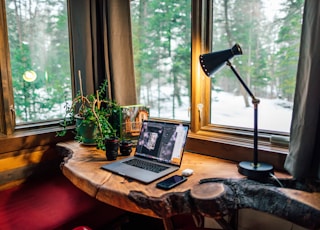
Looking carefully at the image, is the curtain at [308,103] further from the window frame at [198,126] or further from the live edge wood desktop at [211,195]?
the window frame at [198,126]

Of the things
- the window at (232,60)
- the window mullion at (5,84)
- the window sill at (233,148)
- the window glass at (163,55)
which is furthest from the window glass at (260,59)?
the window mullion at (5,84)

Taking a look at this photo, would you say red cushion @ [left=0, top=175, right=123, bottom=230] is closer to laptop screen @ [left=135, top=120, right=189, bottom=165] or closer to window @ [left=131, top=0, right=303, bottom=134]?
laptop screen @ [left=135, top=120, right=189, bottom=165]

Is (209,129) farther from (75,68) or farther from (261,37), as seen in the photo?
(75,68)

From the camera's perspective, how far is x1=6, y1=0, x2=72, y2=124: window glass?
6.56 feet

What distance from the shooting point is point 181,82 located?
206 centimetres

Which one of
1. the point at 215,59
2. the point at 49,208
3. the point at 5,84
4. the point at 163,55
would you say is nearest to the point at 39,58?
the point at 5,84

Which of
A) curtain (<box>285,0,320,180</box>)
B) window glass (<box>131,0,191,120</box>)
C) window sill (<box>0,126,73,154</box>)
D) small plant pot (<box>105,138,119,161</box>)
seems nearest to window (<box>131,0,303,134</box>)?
window glass (<box>131,0,191,120</box>)

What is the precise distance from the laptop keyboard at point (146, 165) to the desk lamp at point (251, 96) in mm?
433

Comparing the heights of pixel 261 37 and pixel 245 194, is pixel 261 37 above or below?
above

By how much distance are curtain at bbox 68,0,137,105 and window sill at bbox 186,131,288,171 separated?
2.60ft

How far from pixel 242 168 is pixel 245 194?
8.8 inches

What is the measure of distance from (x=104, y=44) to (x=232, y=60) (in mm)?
1105

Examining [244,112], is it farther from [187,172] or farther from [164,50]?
[164,50]

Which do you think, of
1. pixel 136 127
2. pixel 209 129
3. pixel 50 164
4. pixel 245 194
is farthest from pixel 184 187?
pixel 50 164
